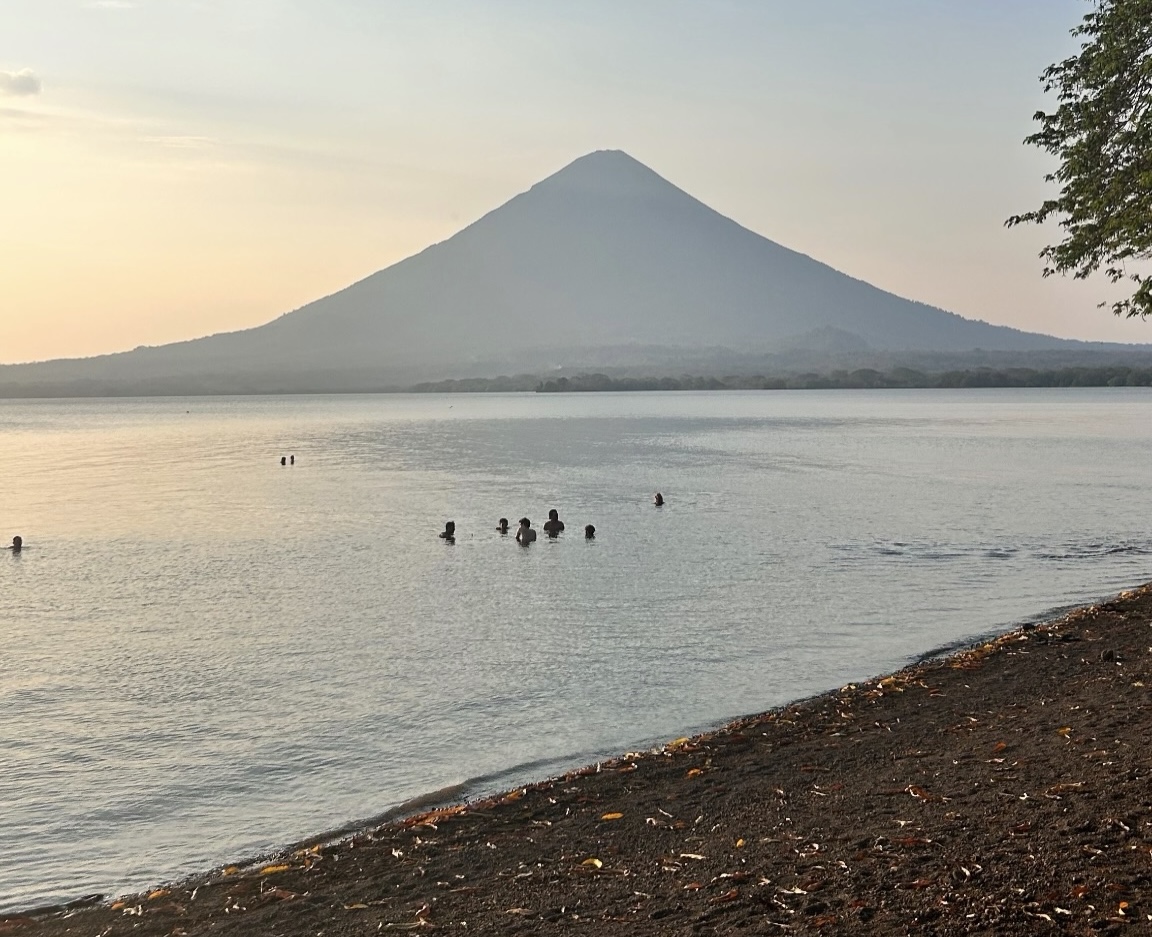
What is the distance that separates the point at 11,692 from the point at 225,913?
8660mm

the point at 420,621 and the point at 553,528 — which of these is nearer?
the point at 420,621

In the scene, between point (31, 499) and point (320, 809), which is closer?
point (320, 809)

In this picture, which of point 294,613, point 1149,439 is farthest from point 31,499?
point 1149,439

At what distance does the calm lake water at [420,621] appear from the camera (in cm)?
1072

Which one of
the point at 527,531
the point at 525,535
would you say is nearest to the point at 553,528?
the point at 527,531

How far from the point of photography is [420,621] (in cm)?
1964

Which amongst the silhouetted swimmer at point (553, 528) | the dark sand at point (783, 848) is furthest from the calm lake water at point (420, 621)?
the dark sand at point (783, 848)

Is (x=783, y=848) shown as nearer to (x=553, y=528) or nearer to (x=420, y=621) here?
(x=420, y=621)

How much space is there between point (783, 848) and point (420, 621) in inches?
511

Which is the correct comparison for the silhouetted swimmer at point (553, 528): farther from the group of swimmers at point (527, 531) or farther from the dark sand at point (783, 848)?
the dark sand at point (783, 848)

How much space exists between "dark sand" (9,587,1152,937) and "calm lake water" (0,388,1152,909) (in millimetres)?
1420

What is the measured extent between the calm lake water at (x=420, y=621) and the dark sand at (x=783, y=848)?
1.42 meters

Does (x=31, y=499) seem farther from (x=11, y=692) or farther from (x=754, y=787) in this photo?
(x=754, y=787)

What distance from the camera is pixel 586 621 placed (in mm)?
19203
